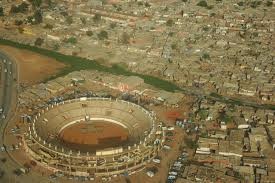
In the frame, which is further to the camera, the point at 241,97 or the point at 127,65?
the point at 127,65

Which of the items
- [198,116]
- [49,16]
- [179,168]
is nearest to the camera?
[179,168]

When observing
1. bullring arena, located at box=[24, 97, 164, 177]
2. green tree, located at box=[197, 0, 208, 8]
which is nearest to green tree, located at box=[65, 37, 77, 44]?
bullring arena, located at box=[24, 97, 164, 177]

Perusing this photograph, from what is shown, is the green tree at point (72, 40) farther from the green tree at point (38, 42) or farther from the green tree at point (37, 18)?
the green tree at point (37, 18)

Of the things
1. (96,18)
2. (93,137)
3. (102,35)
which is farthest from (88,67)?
(96,18)

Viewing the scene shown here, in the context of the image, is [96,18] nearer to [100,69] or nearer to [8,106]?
[100,69]

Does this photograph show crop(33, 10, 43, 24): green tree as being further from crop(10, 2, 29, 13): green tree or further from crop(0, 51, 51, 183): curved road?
crop(0, 51, 51, 183): curved road

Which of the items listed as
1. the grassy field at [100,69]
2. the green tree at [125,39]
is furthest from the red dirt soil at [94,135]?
the green tree at [125,39]

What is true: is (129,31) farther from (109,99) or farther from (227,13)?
(109,99)

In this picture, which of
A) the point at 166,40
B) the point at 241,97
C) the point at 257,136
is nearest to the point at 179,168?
the point at 257,136
